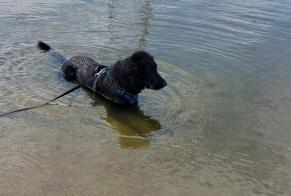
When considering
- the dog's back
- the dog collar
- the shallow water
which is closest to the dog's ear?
the dog collar

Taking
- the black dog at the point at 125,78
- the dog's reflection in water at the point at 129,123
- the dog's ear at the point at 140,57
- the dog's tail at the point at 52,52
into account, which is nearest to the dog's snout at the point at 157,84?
the black dog at the point at 125,78

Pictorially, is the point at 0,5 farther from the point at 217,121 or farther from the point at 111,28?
the point at 217,121

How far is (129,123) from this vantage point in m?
6.77

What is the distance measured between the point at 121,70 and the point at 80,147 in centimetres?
184

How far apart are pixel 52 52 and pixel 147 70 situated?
9.73 feet

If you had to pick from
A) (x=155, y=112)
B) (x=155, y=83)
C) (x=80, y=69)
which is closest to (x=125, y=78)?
(x=155, y=83)

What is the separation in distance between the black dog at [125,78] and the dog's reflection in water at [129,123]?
4.6 inches

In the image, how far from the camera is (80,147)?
5852 mm

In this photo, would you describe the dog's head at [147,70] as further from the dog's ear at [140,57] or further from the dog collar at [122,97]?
the dog collar at [122,97]

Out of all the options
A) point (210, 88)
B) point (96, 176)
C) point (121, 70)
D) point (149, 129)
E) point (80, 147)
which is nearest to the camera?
point (96, 176)

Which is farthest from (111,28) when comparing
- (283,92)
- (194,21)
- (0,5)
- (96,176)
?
(96,176)

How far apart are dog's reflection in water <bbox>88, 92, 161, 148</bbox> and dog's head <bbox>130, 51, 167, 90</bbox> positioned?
44 cm

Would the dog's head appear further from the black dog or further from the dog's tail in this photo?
the dog's tail

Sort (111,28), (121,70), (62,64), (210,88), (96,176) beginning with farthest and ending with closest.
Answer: (111,28) → (62,64) → (210,88) → (121,70) → (96,176)
